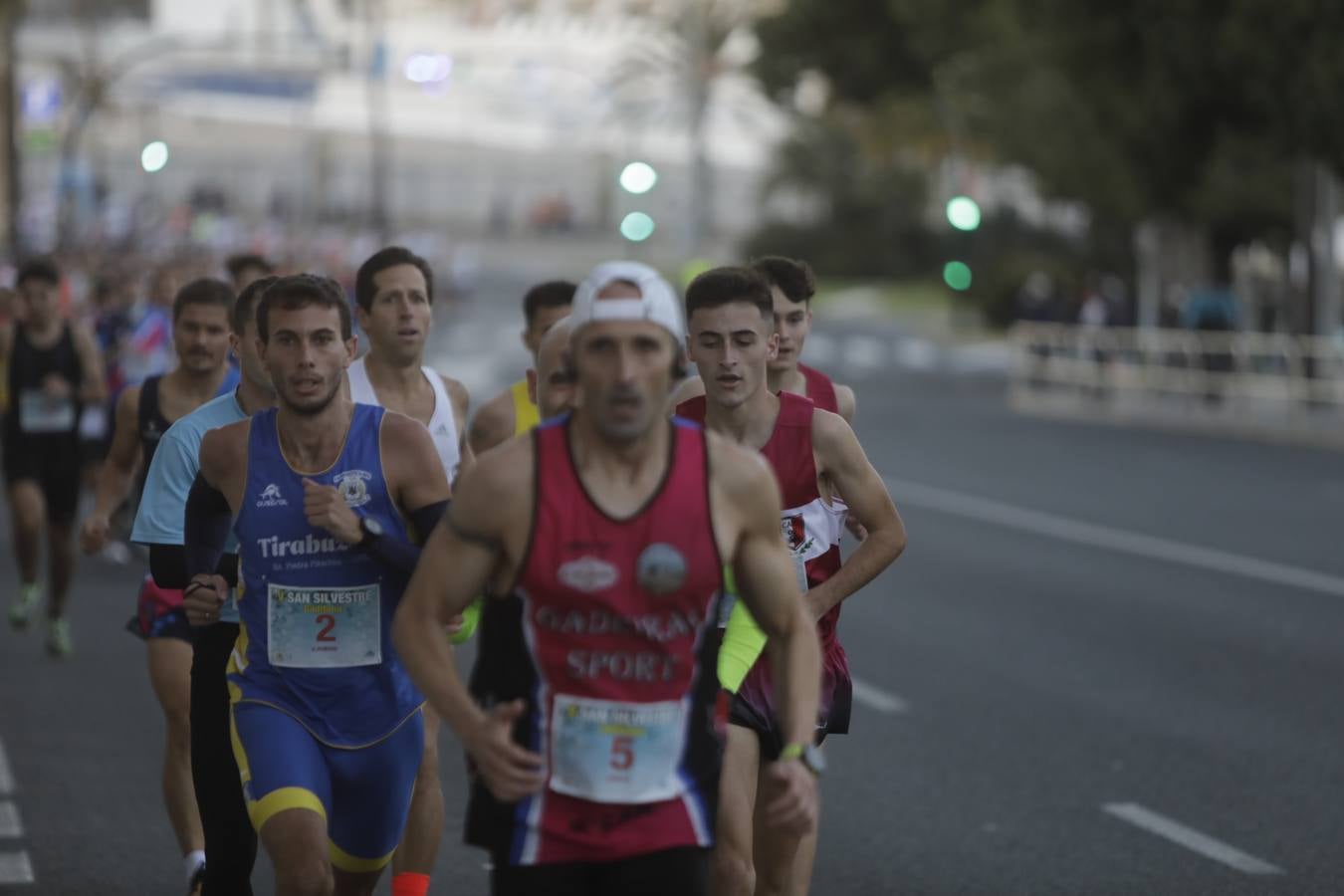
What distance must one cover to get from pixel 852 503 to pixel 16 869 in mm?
3408

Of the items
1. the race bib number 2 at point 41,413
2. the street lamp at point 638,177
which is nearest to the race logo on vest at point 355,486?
the race bib number 2 at point 41,413

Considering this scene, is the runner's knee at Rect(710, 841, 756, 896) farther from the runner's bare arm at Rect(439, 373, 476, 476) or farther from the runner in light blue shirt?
the runner's bare arm at Rect(439, 373, 476, 476)

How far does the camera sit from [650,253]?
94.6 meters

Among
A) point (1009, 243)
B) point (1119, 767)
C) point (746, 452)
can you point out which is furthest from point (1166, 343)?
point (1009, 243)

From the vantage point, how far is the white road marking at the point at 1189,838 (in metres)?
8.23

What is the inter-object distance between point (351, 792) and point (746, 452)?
1.76m

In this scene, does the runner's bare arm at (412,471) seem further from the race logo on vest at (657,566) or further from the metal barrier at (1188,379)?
the metal barrier at (1188,379)

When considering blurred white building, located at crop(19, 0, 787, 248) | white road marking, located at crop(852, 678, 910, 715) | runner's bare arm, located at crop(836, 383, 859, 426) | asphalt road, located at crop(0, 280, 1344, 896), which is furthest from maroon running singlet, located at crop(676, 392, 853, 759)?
blurred white building, located at crop(19, 0, 787, 248)

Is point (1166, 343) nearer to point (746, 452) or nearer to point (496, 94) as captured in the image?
point (746, 452)

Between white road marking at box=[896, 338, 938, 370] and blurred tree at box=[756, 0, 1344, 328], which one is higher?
blurred tree at box=[756, 0, 1344, 328]

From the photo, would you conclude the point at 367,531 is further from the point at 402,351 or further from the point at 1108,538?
the point at 1108,538

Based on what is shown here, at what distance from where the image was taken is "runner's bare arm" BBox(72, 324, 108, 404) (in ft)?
44.6

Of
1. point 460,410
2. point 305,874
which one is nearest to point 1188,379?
point 460,410

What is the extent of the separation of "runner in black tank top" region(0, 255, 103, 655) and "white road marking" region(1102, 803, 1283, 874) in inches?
259
